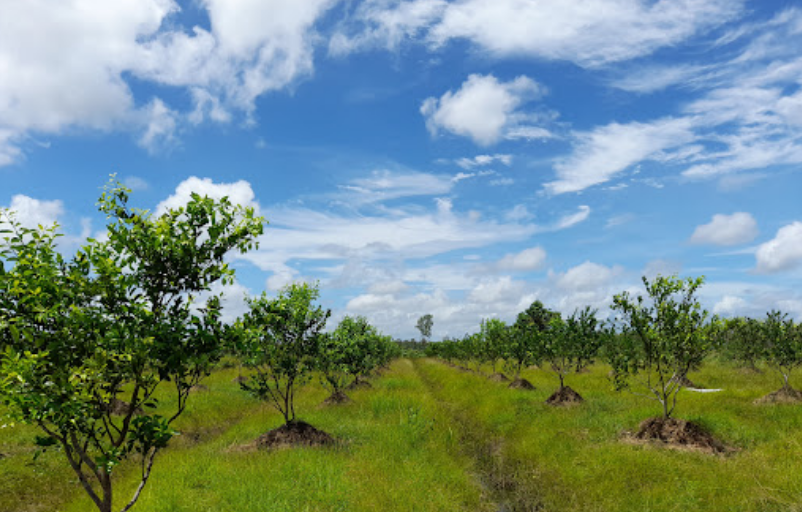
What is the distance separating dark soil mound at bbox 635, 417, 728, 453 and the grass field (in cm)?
73

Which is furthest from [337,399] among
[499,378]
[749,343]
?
[749,343]

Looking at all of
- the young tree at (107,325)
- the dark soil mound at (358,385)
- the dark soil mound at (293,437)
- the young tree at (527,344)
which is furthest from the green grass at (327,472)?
the young tree at (527,344)

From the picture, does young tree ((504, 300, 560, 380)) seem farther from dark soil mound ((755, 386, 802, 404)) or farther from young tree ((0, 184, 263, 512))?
young tree ((0, 184, 263, 512))

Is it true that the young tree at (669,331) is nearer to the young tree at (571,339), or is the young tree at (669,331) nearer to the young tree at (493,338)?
the young tree at (571,339)

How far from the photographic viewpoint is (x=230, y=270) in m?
8.16

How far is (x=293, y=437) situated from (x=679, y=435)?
1505 centimetres

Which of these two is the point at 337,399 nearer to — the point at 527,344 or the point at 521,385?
the point at 521,385

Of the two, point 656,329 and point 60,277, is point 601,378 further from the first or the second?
point 60,277

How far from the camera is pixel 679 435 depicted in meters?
17.7

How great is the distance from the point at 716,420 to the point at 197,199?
2251 cm

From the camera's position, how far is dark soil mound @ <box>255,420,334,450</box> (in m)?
18.7

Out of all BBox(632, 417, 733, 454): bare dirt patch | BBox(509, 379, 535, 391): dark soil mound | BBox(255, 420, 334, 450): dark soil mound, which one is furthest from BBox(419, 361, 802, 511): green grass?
BBox(255, 420, 334, 450): dark soil mound

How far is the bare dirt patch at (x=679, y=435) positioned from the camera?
56.4 ft

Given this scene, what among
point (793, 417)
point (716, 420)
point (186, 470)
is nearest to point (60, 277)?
point (186, 470)
